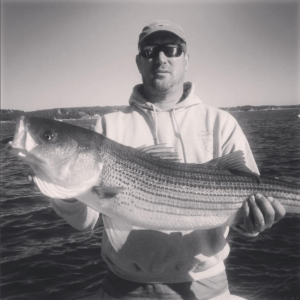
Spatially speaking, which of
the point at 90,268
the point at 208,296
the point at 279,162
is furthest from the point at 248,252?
the point at 279,162

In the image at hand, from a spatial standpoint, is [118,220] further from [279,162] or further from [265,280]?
[279,162]

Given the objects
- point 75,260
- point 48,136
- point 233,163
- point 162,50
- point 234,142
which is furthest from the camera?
point 75,260

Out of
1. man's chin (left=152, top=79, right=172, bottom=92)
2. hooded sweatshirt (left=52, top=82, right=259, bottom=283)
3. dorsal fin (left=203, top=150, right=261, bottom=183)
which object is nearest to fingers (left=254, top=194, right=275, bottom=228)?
dorsal fin (left=203, top=150, right=261, bottom=183)

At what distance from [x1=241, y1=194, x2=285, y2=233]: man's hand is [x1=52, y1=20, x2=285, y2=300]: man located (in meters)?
0.01

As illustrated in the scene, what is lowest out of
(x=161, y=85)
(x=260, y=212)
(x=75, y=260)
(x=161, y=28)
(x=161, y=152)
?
(x=75, y=260)

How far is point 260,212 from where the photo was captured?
395cm

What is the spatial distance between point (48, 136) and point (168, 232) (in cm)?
193

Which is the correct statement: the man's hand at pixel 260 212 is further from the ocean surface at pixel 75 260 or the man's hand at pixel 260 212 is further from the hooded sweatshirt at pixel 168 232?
the ocean surface at pixel 75 260

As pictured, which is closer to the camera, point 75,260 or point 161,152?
point 161,152

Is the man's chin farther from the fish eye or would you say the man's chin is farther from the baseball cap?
the fish eye

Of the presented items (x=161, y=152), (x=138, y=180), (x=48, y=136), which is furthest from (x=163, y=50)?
(x=48, y=136)

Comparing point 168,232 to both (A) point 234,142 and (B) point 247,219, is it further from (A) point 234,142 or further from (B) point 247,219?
(A) point 234,142

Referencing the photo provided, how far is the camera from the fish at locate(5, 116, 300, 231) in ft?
11.8

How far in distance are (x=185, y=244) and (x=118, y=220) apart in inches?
37.5
